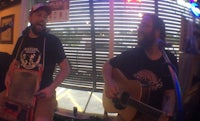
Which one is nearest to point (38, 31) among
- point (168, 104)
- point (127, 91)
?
point (127, 91)

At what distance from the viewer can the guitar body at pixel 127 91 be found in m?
2.10

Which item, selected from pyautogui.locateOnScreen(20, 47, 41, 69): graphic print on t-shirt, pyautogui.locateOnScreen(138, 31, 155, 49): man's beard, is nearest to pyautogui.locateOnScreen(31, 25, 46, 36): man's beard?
pyautogui.locateOnScreen(20, 47, 41, 69): graphic print on t-shirt

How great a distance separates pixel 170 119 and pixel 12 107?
4.81ft

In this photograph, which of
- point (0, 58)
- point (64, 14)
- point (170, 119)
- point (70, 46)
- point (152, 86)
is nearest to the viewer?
A: point (170, 119)

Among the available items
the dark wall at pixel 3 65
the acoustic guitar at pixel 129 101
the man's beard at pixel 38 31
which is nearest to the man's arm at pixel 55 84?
the man's beard at pixel 38 31

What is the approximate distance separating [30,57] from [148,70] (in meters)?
1.14

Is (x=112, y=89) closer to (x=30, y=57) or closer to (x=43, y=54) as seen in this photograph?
(x=43, y=54)

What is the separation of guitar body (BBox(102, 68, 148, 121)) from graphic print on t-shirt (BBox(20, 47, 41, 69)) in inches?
30.0

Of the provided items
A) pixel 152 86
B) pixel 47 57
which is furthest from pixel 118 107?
pixel 47 57

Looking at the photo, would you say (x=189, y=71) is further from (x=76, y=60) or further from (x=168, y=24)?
(x=76, y=60)

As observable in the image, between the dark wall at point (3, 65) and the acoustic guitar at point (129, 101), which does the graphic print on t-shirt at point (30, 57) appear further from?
the acoustic guitar at point (129, 101)

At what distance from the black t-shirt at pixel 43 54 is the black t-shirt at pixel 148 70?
1.83ft

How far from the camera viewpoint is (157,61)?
7.01 feet

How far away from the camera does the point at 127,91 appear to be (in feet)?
7.33
